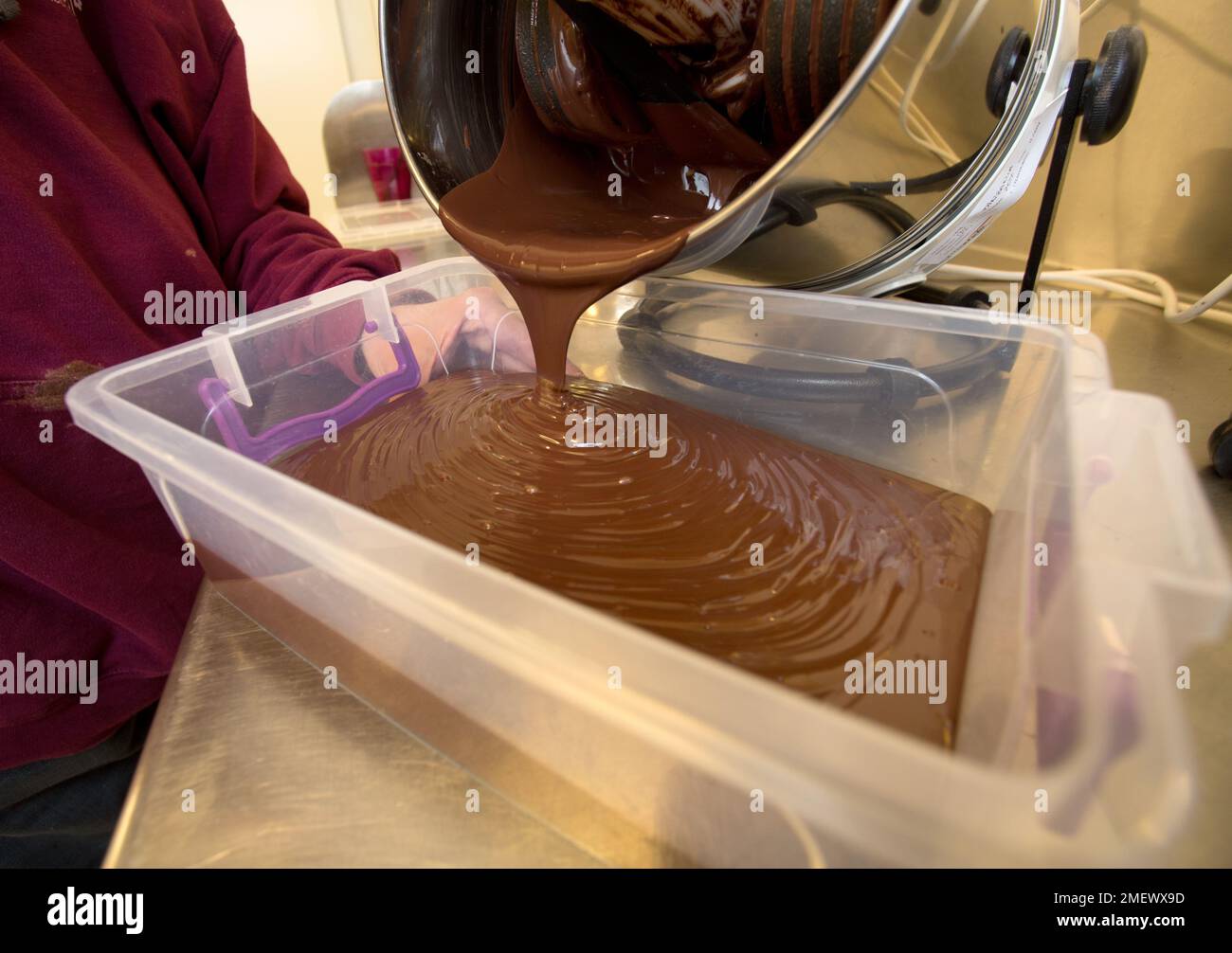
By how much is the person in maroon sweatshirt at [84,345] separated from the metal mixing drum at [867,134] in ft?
0.85

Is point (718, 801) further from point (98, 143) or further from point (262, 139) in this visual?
point (262, 139)

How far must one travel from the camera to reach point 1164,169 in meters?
0.92

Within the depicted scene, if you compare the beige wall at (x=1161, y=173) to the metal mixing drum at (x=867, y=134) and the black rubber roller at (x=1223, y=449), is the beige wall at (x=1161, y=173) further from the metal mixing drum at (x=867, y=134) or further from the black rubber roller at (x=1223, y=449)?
the black rubber roller at (x=1223, y=449)

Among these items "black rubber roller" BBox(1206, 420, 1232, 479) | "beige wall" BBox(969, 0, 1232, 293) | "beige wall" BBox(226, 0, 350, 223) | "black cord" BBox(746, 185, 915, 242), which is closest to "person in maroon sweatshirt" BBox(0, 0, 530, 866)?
"black cord" BBox(746, 185, 915, 242)

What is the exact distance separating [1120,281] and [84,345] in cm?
143

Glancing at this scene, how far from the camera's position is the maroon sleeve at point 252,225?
2.68 feet

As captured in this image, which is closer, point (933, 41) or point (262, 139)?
point (933, 41)

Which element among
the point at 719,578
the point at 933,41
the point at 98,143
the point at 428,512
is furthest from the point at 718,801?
the point at 98,143

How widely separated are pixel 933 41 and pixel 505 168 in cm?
44

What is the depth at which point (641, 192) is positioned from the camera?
0.74 m

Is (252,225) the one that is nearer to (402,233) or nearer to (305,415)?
(305,415)

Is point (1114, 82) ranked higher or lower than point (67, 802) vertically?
higher

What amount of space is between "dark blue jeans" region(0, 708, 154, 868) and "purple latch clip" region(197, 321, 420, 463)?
14.1 inches
